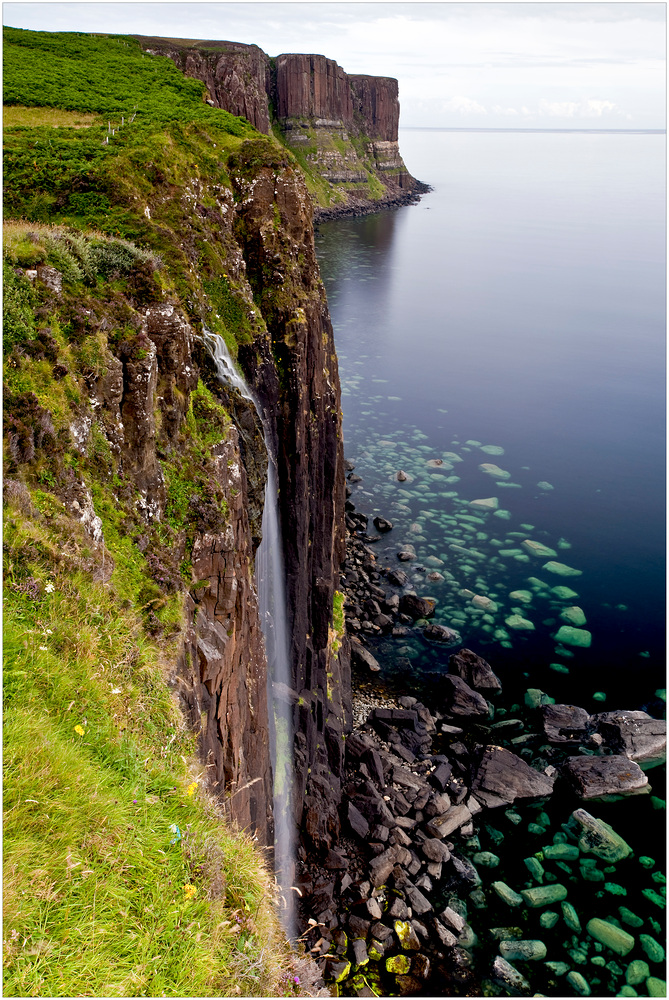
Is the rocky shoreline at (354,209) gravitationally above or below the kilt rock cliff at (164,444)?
above

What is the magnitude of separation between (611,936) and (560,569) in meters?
23.2

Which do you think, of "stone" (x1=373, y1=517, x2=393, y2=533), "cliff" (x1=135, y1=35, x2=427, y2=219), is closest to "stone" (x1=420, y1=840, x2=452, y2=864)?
"stone" (x1=373, y1=517, x2=393, y2=533)

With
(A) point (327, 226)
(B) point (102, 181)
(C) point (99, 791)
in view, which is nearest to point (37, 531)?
(C) point (99, 791)

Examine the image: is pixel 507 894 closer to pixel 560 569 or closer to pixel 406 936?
pixel 406 936

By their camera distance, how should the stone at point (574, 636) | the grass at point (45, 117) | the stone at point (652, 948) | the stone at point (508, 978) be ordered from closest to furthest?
1. the stone at point (508, 978)
2. the stone at point (652, 948)
3. the grass at point (45, 117)
4. the stone at point (574, 636)

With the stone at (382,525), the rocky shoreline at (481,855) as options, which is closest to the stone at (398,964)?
the rocky shoreline at (481,855)

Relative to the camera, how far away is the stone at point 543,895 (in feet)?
75.6

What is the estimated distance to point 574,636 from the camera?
36.5 meters

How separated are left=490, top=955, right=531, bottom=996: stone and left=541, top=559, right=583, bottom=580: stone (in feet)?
82.0

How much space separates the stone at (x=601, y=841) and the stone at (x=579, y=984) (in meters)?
5.09

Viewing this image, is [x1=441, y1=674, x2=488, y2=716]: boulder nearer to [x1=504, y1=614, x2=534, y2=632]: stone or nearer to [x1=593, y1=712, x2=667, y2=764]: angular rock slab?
[x1=593, y1=712, x2=667, y2=764]: angular rock slab

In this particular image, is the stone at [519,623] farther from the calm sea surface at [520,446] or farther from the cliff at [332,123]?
the cliff at [332,123]

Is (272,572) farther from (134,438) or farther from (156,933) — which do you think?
(156,933)

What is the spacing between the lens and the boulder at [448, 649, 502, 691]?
3231cm
